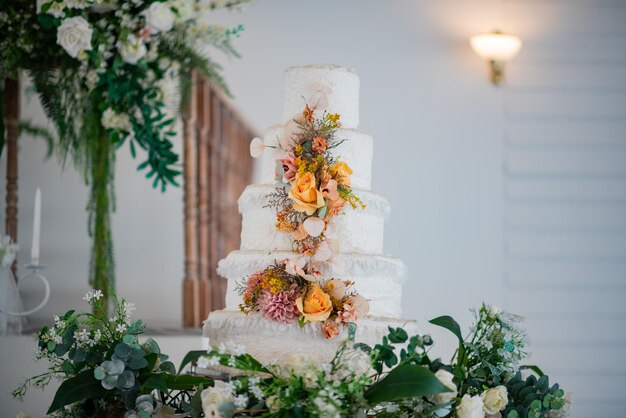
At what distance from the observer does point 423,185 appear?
15.5 ft

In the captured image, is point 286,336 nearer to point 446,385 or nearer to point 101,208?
point 446,385

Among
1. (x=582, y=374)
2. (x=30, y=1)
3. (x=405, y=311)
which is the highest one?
(x=30, y=1)

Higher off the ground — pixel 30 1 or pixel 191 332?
pixel 30 1

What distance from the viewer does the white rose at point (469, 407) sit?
2092 mm

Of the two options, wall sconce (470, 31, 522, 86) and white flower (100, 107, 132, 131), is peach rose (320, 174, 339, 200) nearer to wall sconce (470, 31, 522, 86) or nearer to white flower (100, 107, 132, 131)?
white flower (100, 107, 132, 131)

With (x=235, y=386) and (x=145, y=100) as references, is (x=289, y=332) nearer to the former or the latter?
(x=235, y=386)

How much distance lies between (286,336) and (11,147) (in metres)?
1.84

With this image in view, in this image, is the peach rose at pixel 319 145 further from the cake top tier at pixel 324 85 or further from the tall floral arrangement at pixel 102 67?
the tall floral arrangement at pixel 102 67

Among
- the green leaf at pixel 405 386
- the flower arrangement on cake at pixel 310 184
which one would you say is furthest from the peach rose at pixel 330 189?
the green leaf at pixel 405 386

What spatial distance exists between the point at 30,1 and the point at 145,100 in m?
0.55

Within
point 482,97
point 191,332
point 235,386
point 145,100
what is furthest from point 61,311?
point 235,386

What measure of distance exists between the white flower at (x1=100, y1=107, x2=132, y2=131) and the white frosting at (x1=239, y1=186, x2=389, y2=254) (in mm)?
1117

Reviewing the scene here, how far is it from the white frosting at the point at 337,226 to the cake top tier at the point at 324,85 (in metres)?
0.22

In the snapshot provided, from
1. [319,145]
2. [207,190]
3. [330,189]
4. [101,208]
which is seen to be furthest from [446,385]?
[207,190]
